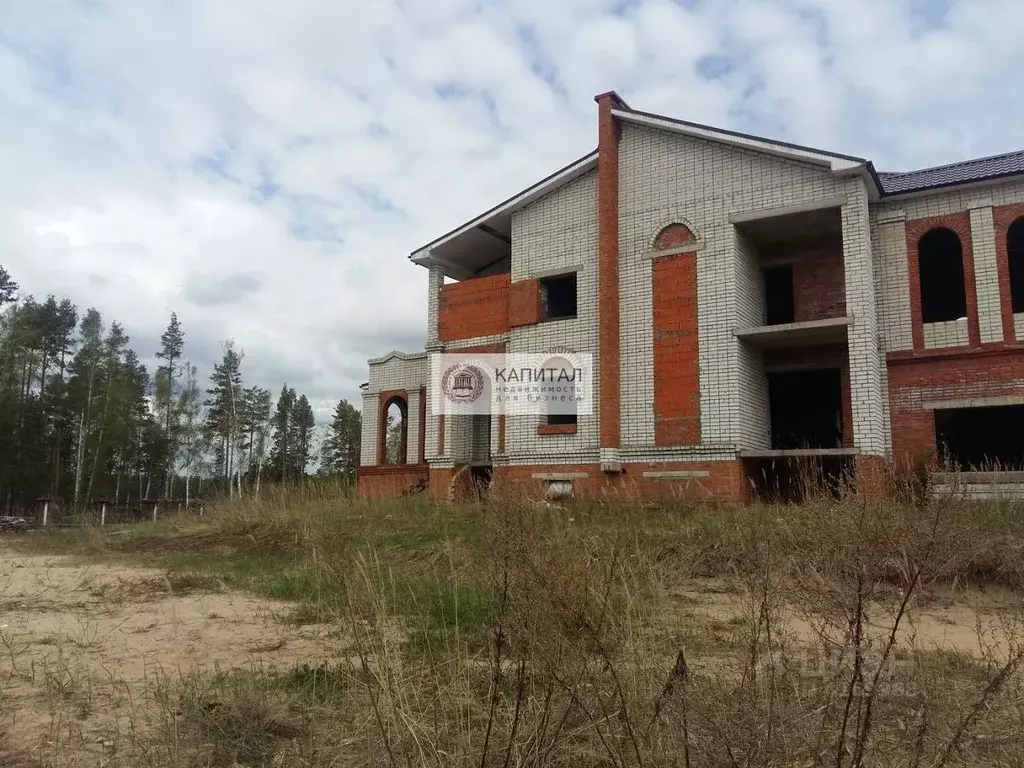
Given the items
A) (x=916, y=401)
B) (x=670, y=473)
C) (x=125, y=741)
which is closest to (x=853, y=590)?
(x=125, y=741)

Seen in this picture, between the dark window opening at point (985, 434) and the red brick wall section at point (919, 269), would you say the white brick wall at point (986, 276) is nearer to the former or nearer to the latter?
the red brick wall section at point (919, 269)

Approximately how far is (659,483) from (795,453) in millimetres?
2431

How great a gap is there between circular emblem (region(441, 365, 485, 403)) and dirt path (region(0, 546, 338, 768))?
8018 millimetres

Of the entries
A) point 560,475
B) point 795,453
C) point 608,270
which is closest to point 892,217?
point 795,453

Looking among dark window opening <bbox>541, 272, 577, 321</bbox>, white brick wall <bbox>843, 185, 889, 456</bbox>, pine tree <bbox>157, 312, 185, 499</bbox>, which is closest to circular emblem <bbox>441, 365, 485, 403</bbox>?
dark window opening <bbox>541, 272, 577, 321</bbox>

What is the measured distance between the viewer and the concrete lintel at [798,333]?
39.5 feet

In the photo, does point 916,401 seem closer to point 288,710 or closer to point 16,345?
point 288,710

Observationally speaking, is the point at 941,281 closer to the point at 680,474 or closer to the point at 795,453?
the point at 795,453

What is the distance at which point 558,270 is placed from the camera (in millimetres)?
14664

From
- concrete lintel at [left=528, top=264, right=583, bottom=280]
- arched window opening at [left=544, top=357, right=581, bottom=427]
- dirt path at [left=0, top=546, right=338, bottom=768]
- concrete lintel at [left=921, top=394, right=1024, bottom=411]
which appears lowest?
dirt path at [left=0, top=546, right=338, bottom=768]

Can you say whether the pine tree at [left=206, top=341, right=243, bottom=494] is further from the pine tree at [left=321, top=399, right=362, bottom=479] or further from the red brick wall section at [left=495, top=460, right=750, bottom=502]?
the red brick wall section at [left=495, top=460, right=750, bottom=502]

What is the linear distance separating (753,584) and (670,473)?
1026 cm
